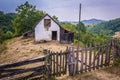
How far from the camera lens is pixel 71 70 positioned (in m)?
11.5

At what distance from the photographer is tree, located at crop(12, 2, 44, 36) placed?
50406 mm

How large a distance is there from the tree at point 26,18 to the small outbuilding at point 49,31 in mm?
16354

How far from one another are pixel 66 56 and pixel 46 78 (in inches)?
75.5

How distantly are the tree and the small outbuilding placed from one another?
16354 mm

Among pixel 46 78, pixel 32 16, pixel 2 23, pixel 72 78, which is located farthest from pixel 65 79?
pixel 2 23

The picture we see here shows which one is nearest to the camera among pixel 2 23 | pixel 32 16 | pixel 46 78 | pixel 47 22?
pixel 46 78

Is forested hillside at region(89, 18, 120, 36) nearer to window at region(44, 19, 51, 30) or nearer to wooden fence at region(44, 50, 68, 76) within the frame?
window at region(44, 19, 51, 30)

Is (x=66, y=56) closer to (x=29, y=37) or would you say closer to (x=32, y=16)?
(x=29, y=37)

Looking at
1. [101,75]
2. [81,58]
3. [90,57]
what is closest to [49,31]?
[90,57]

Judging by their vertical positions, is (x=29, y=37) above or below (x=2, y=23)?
below

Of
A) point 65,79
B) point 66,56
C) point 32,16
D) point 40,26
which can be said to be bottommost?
point 65,79

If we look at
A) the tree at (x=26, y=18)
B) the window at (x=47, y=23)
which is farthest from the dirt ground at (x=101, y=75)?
the tree at (x=26, y=18)

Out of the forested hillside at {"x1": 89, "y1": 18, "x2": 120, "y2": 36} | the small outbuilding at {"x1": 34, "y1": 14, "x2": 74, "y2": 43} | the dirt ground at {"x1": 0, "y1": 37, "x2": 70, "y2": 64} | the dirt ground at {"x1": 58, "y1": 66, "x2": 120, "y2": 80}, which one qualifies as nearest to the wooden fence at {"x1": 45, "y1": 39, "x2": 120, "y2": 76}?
the dirt ground at {"x1": 58, "y1": 66, "x2": 120, "y2": 80}

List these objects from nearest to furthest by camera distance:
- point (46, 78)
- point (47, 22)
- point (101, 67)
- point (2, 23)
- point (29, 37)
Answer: point (46, 78) → point (101, 67) → point (47, 22) → point (29, 37) → point (2, 23)
